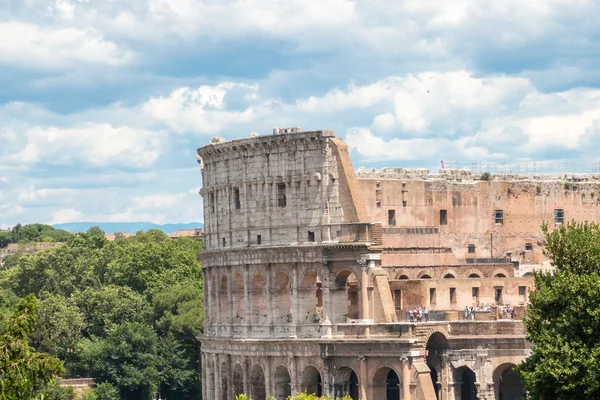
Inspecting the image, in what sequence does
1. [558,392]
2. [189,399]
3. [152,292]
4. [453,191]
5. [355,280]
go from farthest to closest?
[152,292], [189,399], [453,191], [355,280], [558,392]

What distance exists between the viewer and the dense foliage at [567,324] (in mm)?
76250

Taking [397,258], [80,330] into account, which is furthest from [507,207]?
[80,330]

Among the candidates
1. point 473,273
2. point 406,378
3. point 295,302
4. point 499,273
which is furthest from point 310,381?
point 499,273

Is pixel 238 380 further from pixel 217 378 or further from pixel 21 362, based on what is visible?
pixel 21 362

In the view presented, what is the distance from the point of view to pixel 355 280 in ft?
350

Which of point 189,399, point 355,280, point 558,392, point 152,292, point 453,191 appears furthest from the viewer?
point 152,292

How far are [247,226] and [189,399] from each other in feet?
Answer: 98.7

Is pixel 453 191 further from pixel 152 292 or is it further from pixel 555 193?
pixel 152 292

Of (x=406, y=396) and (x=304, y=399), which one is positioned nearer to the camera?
(x=304, y=399)

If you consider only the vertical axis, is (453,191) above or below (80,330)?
above

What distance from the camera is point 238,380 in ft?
367

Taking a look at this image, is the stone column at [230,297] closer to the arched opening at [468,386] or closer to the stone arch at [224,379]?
the stone arch at [224,379]

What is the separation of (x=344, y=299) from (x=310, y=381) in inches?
247

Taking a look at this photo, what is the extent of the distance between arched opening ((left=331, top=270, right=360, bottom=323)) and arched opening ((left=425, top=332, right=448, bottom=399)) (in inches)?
211
